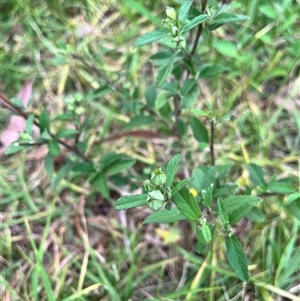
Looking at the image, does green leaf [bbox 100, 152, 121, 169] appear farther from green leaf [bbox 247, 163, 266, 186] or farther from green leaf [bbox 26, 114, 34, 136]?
green leaf [bbox 247, 163, 266, 186]

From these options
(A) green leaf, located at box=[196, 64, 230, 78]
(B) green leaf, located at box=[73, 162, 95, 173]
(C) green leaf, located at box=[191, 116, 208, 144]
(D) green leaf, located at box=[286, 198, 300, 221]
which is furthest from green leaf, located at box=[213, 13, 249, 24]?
(B) green leaf, located at box=[73, 162, 95, 173]

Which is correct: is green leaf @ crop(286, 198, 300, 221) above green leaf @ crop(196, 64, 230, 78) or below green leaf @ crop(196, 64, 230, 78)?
below

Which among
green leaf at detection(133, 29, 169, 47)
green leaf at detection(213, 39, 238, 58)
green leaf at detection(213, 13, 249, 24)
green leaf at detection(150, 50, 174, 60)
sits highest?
green leaf at detection(213, 13, 249, 24)

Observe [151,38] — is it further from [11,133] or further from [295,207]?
[11,133]

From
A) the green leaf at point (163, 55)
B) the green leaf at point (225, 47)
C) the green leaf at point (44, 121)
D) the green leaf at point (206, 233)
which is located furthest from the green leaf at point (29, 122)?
the green leaf at point (225, 47)

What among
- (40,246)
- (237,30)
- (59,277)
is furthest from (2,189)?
(237,30)

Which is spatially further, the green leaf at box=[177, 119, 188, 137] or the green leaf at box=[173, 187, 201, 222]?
the green leaf at box=[177, 119, 188, 137]

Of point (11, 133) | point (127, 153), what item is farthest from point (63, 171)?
point (11, 133)

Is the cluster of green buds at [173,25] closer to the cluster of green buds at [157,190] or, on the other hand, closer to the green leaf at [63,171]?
the cluster of green buds at [157,190]
